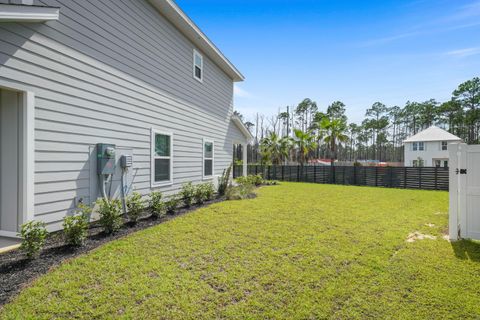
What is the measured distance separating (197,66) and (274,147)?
14.9 metres

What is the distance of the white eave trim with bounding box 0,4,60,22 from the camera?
10.2ft

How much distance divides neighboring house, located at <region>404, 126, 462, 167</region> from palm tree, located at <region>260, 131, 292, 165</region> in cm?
1649

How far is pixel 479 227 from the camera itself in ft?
13.7

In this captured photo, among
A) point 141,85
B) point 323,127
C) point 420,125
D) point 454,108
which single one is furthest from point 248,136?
point 420,125

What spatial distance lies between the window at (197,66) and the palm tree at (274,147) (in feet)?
46.4

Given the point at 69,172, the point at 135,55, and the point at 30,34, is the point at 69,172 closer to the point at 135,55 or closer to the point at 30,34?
the point at 30,34

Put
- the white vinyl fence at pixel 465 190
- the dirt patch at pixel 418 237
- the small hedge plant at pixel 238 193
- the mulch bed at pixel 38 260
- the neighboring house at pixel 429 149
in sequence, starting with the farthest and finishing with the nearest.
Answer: the neighboring house at pixel 429 149 < the small hedge plant at pixel 238 193 < the dirt patch at pixel 418 237 < the white vinyl fence at pixel 465 190 < the mulch bed at pixel 38 260

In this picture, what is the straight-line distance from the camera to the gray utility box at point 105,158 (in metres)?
4.80

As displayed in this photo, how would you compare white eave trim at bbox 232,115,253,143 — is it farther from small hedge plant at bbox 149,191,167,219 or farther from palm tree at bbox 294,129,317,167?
palm tree at bbox 294,129,317,167

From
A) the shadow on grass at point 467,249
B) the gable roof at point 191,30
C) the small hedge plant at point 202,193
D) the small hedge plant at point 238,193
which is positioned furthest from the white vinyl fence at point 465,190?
the gable roof at point 191,30

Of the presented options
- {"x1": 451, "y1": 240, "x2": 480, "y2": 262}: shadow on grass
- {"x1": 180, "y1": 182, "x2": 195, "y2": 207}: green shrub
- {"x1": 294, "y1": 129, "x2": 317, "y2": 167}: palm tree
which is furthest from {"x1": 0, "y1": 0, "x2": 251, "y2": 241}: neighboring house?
{"x1": 294, "y1": 129, "x2": 317, "y2": 167}: palm tree

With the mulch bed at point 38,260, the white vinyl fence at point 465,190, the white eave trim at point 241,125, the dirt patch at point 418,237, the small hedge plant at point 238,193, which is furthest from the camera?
the white eave trim at point 241,125

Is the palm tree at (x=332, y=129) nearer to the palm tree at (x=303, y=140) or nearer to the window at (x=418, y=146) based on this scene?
the palm tree at (x=303, y=140)

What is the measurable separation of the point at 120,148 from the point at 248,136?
8781 millimetres
